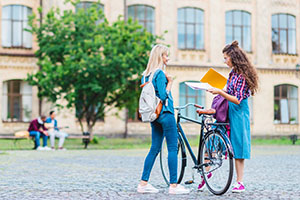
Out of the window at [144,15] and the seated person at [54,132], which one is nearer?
the seated person at [54,132]

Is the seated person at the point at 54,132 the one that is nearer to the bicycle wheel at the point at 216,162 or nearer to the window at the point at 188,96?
the window at the point at 188,96

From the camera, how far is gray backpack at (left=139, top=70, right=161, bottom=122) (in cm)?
661

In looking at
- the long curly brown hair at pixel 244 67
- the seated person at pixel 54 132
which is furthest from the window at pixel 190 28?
the long curly brown hair at pixel 244 67

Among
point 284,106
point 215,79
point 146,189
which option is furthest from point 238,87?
point 284,106

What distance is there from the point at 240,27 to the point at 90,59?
13294mm

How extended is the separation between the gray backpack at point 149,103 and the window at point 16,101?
74.0 feet

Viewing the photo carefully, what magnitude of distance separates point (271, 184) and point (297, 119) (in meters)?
24.8

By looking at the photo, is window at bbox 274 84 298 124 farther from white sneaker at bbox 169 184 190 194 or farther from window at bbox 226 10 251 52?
white sneaker at bbox 169 184 190 194

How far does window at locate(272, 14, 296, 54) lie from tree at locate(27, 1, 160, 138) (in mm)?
11442

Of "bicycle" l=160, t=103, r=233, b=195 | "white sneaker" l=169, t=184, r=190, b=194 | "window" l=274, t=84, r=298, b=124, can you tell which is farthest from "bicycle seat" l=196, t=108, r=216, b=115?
"window" l=274, t=84, r=298, b=124

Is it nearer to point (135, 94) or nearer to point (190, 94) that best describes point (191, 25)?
point (190, 94)

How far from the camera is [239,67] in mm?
6789

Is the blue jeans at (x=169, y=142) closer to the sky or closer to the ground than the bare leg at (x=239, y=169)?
closer to the sky

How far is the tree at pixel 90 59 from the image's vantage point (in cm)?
2088
